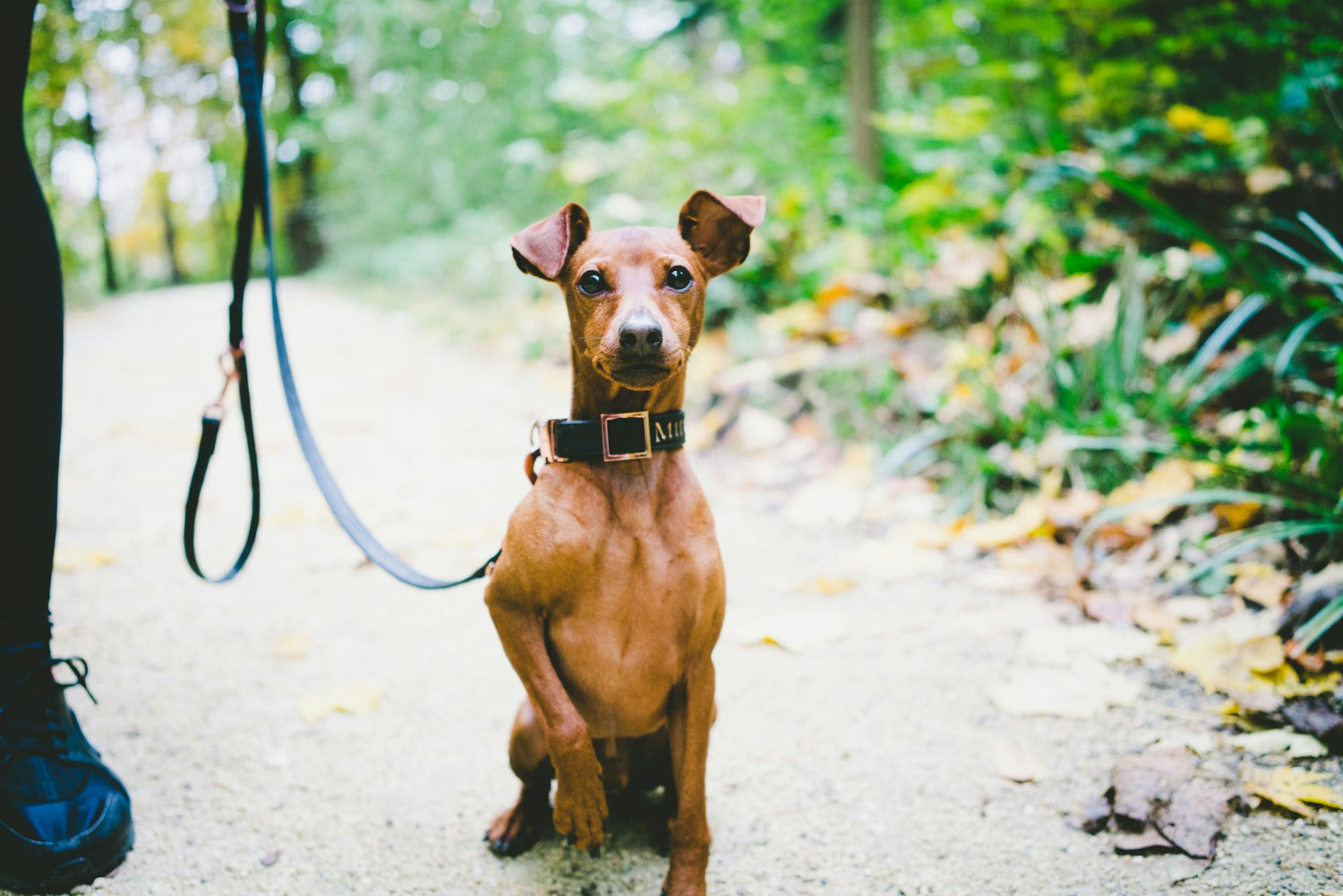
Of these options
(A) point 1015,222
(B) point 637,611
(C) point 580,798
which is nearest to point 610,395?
(B) point 637,611

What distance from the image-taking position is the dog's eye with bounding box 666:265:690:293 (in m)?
1.37

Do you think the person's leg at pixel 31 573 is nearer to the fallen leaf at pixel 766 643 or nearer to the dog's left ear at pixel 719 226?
the dog's left ear at pixel 719 226

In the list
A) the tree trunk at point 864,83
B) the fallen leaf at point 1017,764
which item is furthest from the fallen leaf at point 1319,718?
the tree trunk at point 864,83

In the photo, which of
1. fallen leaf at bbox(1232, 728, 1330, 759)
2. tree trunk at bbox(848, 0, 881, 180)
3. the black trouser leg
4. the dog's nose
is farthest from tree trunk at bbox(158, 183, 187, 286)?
fallen leaf at bbox(1232, 728, 1330, 759)

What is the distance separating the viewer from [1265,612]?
224 centimetres

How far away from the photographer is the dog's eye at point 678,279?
137cm

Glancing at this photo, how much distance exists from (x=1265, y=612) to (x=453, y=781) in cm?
211

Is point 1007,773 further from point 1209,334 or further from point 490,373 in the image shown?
point 490,373

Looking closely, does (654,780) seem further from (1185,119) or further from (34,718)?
(1185,119)

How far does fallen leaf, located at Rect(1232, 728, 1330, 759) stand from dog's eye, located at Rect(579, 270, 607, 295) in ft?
5.42

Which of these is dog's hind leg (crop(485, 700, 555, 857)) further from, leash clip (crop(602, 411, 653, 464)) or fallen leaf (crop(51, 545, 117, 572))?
fallen leaf (crop(51, 545, 117, 572))

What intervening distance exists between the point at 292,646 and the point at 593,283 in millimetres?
1737

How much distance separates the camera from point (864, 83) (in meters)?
5.27

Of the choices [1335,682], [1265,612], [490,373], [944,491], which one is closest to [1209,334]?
[944,491]
